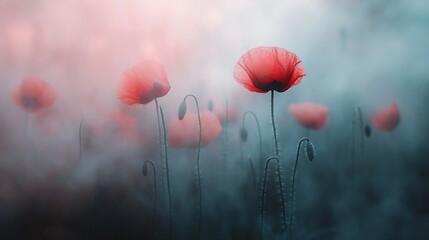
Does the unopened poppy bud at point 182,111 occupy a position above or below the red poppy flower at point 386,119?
above

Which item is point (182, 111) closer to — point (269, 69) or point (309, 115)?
point (269, 69)

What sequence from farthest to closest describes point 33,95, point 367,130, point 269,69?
point 367,130 → point 33,95 → point 269,69

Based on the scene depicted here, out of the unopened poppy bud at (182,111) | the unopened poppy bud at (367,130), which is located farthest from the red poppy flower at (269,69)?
the unopened poppy bud at (367,130)

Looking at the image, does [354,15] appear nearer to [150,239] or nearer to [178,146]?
[178,146]

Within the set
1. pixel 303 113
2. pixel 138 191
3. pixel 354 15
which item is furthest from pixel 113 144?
pixel 354 15

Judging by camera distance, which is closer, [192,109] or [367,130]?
[192,109]

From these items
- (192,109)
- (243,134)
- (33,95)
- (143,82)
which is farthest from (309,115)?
(33,95)

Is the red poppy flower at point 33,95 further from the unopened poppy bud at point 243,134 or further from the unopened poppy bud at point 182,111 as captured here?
the unopened poppy bud at point 243,134

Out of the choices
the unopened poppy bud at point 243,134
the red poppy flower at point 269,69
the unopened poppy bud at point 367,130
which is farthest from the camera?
the unopened poppy bud at point 367,130
